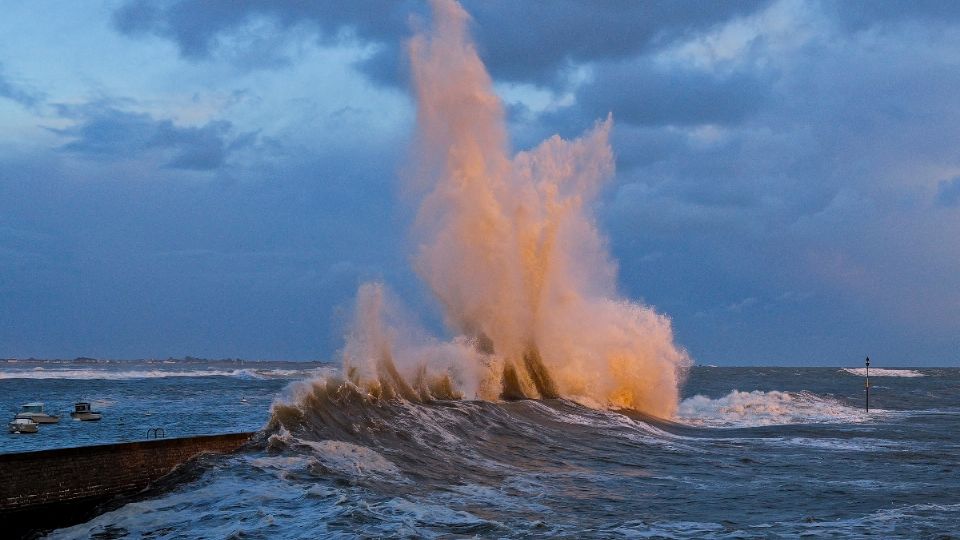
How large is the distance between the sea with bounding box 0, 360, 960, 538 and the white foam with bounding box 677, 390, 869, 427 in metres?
4.00

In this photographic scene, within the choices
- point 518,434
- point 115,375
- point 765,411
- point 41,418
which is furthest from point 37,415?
Answer: point 115,375

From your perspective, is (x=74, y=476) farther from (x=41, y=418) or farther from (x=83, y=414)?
(x=83, y=414)

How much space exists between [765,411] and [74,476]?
3166 cm

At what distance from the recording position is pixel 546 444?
2098 centimetres

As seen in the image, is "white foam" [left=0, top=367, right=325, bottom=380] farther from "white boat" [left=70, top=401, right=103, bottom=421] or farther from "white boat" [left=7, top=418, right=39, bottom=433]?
"white boat" [left=7, top=418, right=39, bottom=433]

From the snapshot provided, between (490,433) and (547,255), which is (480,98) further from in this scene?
(490,433)

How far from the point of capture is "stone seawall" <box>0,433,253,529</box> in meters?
10.9

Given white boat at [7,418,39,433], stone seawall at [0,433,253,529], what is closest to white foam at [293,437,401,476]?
stone seawall at [0,433,253,529]

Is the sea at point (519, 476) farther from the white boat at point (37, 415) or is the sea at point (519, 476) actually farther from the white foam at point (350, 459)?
the white boat at point (37, 415)

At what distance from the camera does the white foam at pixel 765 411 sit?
33.0m

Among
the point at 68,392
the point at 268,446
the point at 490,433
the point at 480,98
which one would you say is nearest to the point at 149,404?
the point at 68,392

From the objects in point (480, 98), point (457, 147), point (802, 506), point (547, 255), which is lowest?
point (802, 506)

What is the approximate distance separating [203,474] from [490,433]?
887cm

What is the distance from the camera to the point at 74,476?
38.2 ft
